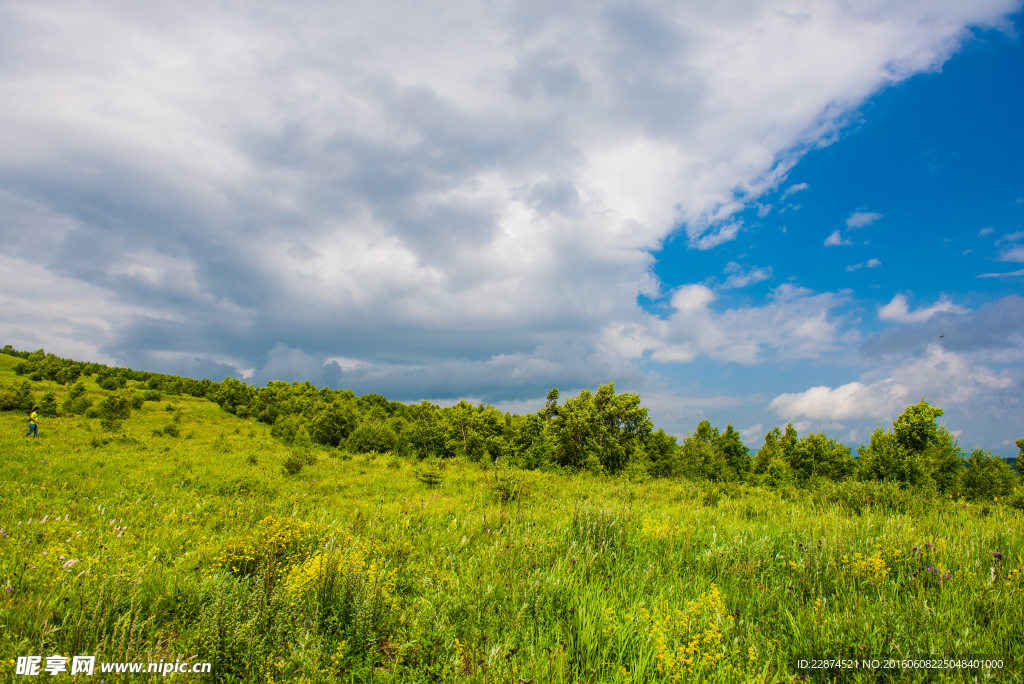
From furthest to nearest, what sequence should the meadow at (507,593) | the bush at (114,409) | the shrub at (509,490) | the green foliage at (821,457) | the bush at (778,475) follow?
the green foliage at (821,457), the bush at (114,409), the bush at (778,475), the shrub at (509,490), the meadow at (507,593)

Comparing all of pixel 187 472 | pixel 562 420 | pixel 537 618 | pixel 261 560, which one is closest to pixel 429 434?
pixel 562 420

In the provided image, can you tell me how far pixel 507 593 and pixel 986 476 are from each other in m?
43.1

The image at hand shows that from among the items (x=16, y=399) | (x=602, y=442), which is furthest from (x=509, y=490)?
(x=16, y=399)

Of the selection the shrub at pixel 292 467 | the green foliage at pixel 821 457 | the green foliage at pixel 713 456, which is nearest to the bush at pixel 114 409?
the shrub at pixel 292 467

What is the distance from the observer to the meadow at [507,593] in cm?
319

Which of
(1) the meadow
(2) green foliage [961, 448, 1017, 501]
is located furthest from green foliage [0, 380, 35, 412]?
(2) green foliage [961, 448, 1017, 501]

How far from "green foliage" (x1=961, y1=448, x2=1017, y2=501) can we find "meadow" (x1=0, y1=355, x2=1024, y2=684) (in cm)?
2678

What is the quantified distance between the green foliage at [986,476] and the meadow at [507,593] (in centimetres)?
2678

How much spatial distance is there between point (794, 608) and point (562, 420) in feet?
102

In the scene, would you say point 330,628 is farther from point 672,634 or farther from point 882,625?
point 882,625

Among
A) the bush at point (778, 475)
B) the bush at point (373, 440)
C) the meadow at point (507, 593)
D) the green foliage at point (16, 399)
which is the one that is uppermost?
the meadow at point (507, 593)

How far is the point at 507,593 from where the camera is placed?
4.27 metres

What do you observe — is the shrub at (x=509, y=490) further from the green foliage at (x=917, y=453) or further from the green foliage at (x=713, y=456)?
the green foliage at (x=917, y=453)

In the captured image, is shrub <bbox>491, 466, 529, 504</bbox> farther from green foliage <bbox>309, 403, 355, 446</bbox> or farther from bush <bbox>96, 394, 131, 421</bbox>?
bush <bbox>96, 394, 131, 421</bbox>
